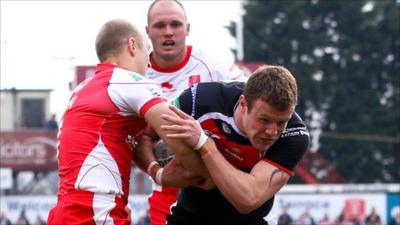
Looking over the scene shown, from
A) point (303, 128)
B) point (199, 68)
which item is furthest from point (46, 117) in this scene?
point (303, 128)

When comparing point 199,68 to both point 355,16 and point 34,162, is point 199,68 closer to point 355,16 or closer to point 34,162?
point 34,162

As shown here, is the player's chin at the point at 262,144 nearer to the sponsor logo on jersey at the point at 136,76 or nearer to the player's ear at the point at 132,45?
the sponsor logo on jersey at the point at 136,76

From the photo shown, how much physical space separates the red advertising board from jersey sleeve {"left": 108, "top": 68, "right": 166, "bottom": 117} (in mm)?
23948

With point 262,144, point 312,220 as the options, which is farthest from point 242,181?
point 312,220

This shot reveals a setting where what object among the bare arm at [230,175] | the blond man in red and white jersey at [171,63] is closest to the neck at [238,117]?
the bare arm at [230,175]

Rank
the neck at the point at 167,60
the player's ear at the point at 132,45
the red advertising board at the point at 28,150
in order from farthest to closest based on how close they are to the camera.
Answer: the red advertising board at the point at 28,150
the neck at the point at 167,60
the player's ear at the point at 132,45

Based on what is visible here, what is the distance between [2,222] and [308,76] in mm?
31908

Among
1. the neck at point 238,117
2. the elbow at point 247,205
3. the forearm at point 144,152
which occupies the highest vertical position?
the neck at point 238,117

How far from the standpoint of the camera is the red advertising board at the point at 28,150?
102 ft

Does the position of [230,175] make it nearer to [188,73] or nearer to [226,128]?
[226,128]

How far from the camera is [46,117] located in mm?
34062

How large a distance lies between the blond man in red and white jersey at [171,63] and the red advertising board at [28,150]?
21.5 metres

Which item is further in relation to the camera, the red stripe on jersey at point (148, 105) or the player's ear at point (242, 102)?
the player's ear at point (242, 102)

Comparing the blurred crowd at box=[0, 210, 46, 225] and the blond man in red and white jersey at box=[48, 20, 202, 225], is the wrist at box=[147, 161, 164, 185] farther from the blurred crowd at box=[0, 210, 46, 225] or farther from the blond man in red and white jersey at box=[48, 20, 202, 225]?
the blurred crowd at box=[0, 210, 46, 225]
